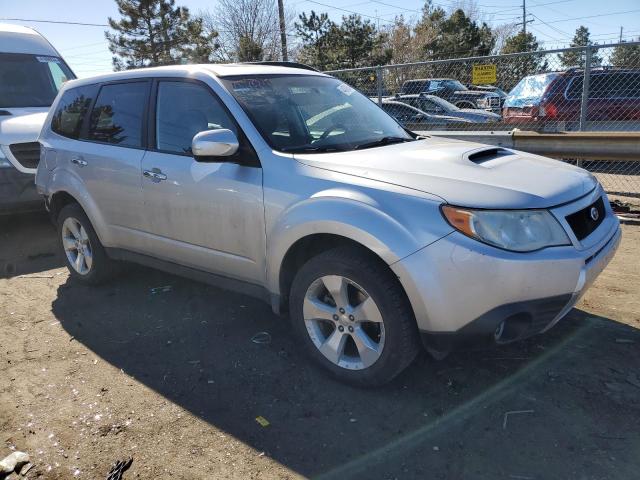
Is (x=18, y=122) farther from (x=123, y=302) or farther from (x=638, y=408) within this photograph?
(x=638, y=408)

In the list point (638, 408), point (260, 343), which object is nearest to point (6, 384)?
point (260, 343)

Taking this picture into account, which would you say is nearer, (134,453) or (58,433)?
(134,453)

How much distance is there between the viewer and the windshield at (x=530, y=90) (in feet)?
29.9

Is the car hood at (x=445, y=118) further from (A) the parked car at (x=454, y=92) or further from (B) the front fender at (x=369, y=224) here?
(B) the front fender at (x=369, y=224)

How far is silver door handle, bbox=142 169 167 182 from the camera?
3.73m

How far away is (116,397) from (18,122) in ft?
16.7

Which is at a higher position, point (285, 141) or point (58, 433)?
point (285, 141)

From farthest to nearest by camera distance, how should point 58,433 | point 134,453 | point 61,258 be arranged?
point 61,258
point 58,433
point 134,453

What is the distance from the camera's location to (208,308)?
4.27 m

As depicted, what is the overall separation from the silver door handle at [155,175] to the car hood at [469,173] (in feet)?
3.67

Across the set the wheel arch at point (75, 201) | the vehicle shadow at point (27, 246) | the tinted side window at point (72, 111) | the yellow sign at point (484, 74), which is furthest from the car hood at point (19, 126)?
the yellow sign at point (484, 74)

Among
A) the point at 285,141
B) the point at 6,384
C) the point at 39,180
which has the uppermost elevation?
the point at 285,141

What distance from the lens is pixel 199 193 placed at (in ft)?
11.5

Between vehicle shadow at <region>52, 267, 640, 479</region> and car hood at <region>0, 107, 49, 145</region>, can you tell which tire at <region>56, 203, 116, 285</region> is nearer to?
vehicle shadow at <region>52, 267, 640, 479</region>
